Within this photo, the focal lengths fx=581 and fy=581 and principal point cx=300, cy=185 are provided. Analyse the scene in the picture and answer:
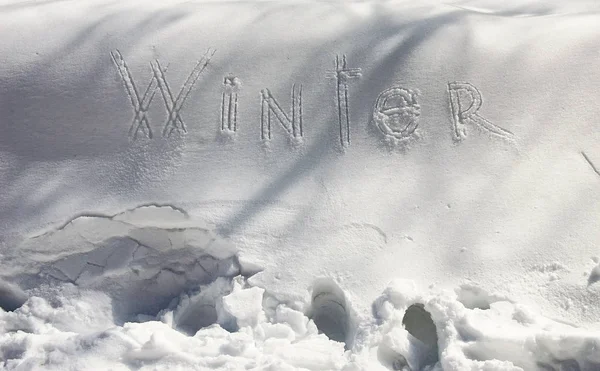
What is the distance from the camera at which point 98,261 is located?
1.76 metres

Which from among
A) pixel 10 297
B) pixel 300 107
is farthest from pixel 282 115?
pixel 10 297

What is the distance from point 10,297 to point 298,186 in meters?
0.94

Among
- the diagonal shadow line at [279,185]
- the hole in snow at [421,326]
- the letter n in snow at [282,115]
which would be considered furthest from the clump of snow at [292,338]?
the letter n in snow at [282,115]

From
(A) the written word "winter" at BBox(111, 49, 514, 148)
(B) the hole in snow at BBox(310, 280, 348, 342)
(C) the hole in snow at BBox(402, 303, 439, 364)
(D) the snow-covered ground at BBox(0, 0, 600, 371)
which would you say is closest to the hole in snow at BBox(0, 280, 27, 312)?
(D) the snow-covered ground at BBox(0, 0, 600, 371)

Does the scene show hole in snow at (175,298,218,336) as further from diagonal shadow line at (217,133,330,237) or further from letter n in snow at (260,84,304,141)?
letter n in snow at (260,84,304,141)

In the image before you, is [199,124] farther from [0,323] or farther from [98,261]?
[0,323]

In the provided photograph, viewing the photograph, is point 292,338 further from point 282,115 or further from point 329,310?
point 282,115

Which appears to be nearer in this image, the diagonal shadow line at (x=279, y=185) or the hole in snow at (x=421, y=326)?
the hole in snow at (x=421, y=326)

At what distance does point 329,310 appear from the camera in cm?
169

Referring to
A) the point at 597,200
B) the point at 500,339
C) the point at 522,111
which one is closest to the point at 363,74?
the point at 522,111

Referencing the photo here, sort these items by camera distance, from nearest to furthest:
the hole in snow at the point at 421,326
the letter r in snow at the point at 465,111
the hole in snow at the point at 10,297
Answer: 1. the hole in snow at the point at 421,326
2. the hole in snow at the point at 10,297
3. the letter r in snow at the point at 465,111

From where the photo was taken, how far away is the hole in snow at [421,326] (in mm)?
1585

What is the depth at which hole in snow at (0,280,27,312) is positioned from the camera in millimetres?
1742

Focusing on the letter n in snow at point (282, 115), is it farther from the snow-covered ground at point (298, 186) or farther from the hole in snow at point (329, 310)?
the hole in snow at point (329, 310)
